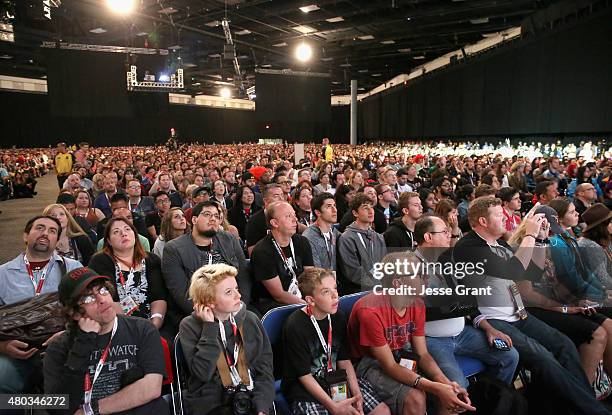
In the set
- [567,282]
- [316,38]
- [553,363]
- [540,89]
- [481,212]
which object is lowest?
[553,363]

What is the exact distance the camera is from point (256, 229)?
4.56m

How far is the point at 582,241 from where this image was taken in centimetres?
355

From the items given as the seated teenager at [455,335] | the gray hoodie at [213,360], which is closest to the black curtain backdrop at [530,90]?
the seated teenager at [455,335]

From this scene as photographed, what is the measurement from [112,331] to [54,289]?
1027mm

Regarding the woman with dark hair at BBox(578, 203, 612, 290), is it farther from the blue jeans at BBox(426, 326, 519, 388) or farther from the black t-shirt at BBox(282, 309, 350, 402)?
the black t-shirt at BBox(282, 309, 350, 402)

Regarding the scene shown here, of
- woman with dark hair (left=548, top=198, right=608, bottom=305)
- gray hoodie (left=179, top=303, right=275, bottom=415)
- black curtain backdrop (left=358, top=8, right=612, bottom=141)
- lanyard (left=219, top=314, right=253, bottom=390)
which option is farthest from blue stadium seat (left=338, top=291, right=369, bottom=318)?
black curtain backdrop (left=358, top=8, right=612, bottom=141)

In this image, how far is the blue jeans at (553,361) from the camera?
258 centimetres

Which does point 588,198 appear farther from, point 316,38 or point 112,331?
point 316,38

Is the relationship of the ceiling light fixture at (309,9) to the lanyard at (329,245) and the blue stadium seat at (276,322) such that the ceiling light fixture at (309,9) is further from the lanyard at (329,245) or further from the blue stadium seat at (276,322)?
the blue stadium seat at (276,322)

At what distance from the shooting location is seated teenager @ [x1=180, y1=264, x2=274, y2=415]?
6.87 feet

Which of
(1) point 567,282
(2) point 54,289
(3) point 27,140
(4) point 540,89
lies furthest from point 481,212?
(3) point 27,140

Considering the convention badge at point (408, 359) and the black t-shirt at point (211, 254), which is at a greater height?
the black t-shirt at point (211, 254)

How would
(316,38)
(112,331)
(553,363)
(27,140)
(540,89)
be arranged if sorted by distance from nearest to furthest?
(112,331)
(553,363)
(540,89)
(316,38)
(27,140)

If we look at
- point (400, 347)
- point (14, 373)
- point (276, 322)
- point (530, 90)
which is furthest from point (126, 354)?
point (530, 90)
